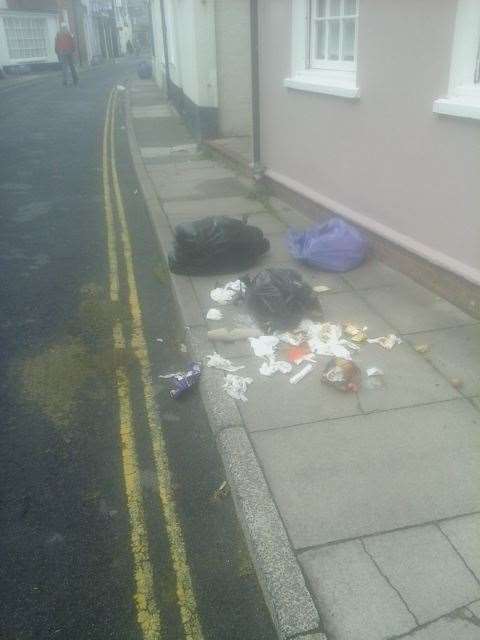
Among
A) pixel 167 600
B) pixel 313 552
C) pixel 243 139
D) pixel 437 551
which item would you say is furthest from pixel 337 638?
pixel 243 139

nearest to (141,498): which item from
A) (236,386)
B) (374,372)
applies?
(236,386)

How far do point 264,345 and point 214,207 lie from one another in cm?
489

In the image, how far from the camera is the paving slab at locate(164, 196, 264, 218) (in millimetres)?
8945

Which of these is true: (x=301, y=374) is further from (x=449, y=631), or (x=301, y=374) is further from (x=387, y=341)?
(x=449, y=631)

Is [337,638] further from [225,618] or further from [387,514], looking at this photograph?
[387,514]

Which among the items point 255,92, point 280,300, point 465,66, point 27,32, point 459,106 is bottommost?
point 280,300

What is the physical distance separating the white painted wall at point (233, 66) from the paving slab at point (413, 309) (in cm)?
928

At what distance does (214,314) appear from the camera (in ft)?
18.0

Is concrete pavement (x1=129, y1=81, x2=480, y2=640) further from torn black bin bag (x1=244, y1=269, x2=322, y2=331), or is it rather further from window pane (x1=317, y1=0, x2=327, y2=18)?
window pane (x1=317, y1=0, x2=327, y2=18)

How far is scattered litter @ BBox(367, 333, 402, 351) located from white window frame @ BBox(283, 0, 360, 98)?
3.19 meters

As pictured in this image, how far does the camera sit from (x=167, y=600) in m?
2.91

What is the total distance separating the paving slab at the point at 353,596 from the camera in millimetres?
2541

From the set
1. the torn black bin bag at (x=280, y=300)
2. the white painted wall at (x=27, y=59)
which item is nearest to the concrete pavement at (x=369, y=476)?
the torn black bin bag at (x=280, y=300)

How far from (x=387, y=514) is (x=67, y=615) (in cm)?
176
